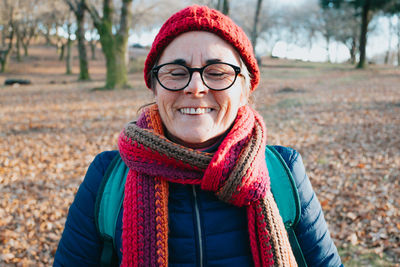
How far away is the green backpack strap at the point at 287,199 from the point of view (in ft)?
5.68

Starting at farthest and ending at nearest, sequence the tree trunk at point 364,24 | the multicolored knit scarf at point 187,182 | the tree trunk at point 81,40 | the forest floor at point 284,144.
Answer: the tree trunk at point 364,24
the tree trunk at point 81,40
the forest floor at point 284,144
the multicolored knit scarf at point 187,182

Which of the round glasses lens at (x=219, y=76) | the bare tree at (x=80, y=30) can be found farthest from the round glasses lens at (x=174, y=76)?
the bare tree at (x=80, y=30)

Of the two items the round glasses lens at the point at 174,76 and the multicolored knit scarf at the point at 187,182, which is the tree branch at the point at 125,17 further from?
the multicolored knit scarf at the point at 187,182

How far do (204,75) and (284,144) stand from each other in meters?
6.04

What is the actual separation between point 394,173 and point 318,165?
4.38ft

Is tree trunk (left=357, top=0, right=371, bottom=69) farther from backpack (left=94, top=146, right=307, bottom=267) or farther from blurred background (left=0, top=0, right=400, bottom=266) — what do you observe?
backpack (left=94, top=146, right=307, bottom=267)

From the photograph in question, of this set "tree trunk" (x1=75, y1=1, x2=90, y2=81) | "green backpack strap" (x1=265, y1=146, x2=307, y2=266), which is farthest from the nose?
"tree trunk" (x1=75, y1=1, x2=90, y2=81)

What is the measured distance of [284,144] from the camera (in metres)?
7.35

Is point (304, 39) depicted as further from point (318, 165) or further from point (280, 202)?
point (280, 202)

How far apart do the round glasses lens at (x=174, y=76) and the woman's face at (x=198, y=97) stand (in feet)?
0.11

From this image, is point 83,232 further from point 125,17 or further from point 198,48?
point 125,17

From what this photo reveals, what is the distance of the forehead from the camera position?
5.51 feet

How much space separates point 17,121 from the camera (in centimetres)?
947

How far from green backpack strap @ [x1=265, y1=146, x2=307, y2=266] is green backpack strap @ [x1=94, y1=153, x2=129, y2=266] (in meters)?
0.91
